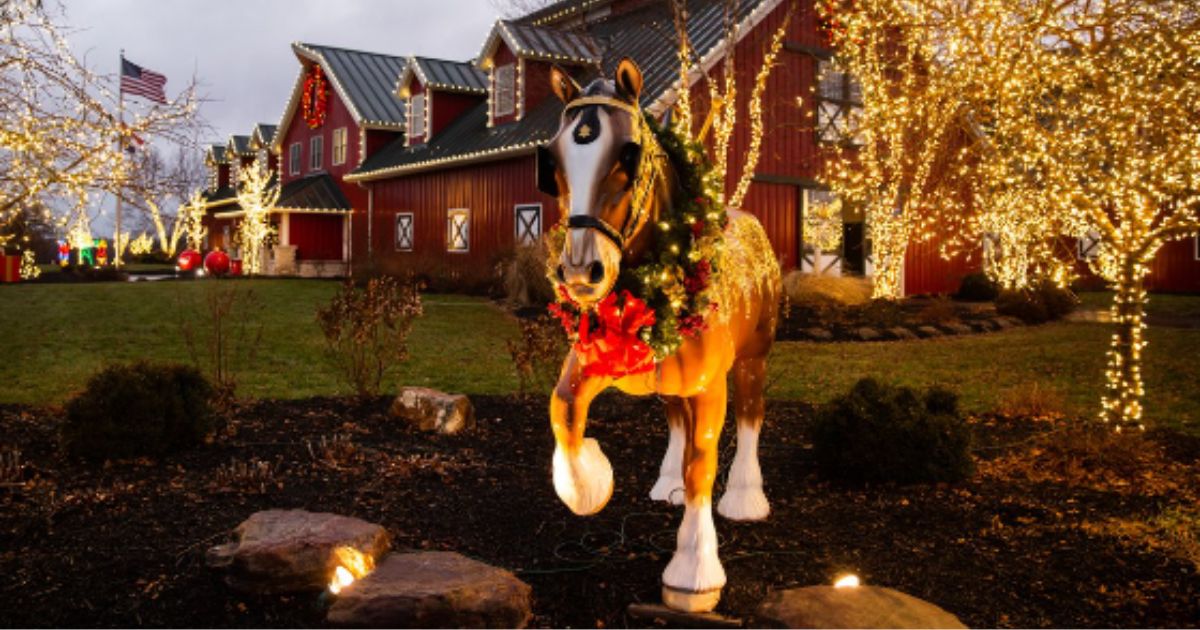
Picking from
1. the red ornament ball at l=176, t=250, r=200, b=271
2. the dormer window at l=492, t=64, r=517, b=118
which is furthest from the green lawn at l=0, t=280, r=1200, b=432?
the dormer window at l=492, t=64, r=517, b=118

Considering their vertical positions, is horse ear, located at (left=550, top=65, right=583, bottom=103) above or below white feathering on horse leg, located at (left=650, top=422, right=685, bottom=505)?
A: above

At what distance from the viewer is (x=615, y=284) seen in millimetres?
3521

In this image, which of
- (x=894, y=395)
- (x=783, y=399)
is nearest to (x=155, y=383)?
(x=894, y=395)

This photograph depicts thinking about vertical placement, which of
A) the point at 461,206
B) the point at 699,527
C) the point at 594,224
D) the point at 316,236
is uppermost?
the point at 461,206

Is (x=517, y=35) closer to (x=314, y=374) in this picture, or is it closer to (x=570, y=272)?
(x=314, y=374)

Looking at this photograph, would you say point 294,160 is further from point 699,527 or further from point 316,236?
point 699,527

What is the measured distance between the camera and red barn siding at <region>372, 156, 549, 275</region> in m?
21.6

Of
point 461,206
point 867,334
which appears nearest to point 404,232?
point 461,206

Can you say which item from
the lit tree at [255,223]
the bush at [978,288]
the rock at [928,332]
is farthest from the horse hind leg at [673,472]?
the lit tree at [255,223]

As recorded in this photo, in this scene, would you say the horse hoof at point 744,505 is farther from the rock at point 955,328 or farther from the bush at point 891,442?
the rock at point 955,328

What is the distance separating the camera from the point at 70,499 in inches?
196

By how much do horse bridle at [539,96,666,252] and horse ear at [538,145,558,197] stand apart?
0.09 ft

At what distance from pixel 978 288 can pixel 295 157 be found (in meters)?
25.8

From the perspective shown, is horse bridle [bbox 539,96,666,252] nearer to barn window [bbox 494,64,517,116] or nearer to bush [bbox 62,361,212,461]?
bush [bbox 62,361,212,461]
